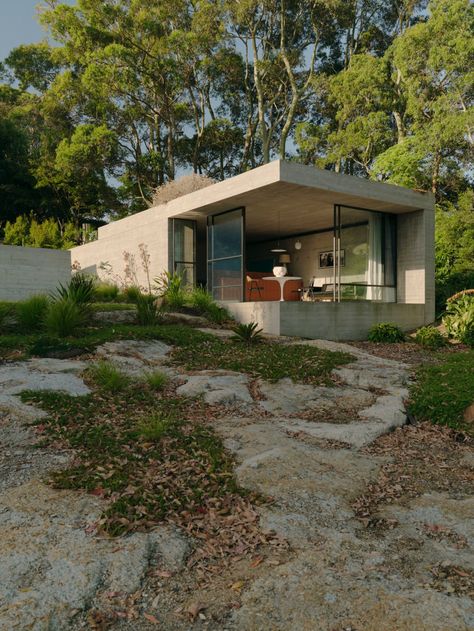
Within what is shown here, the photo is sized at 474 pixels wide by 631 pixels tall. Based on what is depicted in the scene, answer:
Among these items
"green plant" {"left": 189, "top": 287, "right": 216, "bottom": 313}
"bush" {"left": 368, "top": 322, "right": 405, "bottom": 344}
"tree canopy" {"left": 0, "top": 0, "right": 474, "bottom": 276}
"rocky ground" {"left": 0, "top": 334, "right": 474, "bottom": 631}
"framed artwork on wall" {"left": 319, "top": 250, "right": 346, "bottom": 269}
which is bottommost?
"rocky ground" {"left": 0, "top": 334, "right": 474, "bottom": 631}

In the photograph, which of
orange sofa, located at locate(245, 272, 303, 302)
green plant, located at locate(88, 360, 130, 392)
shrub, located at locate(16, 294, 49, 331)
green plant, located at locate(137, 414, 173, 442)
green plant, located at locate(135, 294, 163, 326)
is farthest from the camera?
orange sofa, located at locate(245, 272, 303, 302)

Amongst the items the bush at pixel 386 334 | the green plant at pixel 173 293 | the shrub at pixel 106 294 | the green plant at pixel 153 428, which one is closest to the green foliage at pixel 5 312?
the green plant at pixel 173 293

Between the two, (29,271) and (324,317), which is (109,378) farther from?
(29,271)

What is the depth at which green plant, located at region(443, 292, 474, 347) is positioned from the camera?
414 inches

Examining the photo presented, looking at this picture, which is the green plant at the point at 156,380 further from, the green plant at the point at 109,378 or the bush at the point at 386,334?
the bush at the point at 386,334

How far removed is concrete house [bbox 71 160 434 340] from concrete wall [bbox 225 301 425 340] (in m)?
0.02

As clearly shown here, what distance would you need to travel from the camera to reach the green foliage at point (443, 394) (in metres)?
5.56

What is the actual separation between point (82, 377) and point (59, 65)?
27.3 meters

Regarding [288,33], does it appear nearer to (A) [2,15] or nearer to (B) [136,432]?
(A) [2,15]

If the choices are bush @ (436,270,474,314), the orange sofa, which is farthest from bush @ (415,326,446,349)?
bush @ (436,270,474,314)

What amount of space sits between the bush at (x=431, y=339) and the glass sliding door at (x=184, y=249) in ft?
20.3

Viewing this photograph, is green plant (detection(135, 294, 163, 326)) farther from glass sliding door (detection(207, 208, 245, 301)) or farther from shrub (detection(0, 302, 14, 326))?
glass sliding door (detection(207, 208, 245, 301))

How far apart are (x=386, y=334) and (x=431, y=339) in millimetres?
1037

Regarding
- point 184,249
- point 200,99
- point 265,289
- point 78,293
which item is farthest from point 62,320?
point 200,99
